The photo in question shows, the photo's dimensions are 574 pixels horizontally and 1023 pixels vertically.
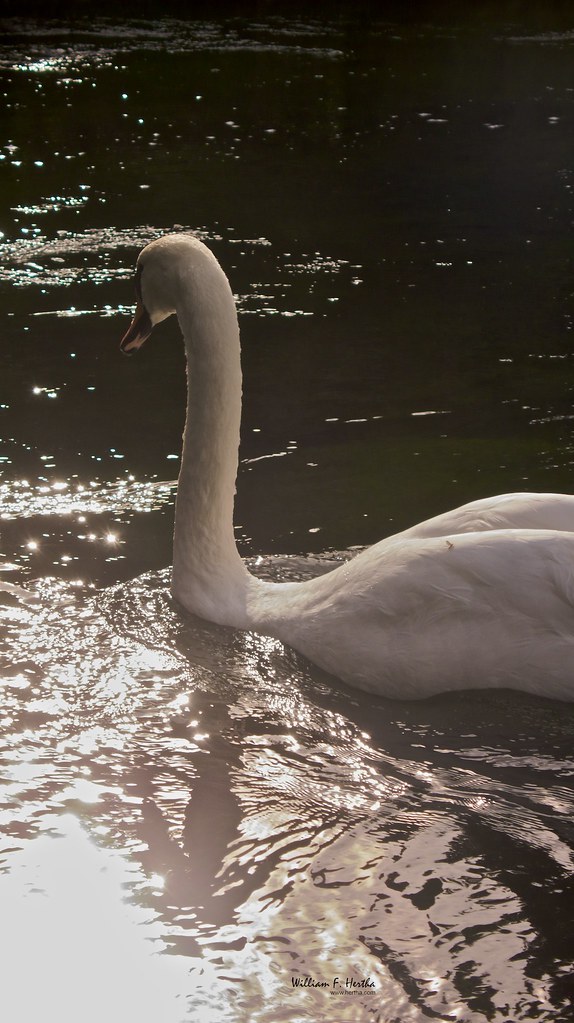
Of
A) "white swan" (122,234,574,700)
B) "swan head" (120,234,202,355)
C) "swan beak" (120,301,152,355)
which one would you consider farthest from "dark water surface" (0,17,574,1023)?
"swan head" (120,234,202,355)

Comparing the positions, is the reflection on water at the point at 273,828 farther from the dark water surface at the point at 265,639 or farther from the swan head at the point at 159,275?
the swan head at the point at 159,275

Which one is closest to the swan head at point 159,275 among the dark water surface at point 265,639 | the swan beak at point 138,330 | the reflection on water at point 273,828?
the swan beak at point 138,330

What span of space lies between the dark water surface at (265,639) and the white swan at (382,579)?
113 mm

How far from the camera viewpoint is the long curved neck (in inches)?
180

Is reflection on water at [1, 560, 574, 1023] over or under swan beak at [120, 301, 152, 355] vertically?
under

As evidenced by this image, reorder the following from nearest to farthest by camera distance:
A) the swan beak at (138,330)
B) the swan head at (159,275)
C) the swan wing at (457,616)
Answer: the swan wing at (457,616)
the swan head at (159,275)
the swan beak at (138,330)

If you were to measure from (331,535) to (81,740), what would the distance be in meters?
1.70

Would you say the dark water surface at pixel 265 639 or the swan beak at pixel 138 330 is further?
the swan beak at pixel 138 330

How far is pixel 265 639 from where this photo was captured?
4.43m

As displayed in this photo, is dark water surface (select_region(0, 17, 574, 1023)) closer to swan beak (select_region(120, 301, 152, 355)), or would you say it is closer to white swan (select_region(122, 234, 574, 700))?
white swan (select_region(122, 234, 574, 700))

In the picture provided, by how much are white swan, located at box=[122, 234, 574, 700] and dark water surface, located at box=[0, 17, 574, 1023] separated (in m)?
0.11

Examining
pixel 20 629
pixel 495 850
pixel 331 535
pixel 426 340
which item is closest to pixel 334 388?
pixel 426 340

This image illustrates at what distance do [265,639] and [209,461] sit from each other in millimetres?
686

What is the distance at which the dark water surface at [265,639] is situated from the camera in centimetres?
304
